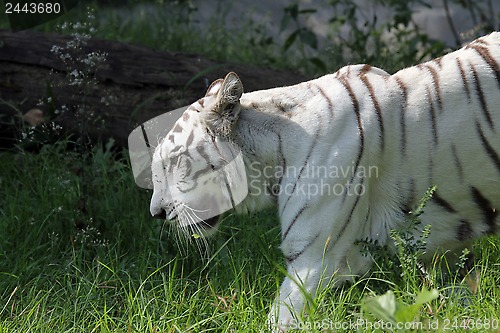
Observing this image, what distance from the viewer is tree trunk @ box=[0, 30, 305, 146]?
13.4 feet

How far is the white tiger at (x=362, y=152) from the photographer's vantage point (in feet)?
8.02

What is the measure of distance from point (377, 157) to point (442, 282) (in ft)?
1.56

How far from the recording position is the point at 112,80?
4215mm

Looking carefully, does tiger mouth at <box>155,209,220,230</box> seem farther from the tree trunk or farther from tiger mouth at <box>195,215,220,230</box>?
the tree trunk

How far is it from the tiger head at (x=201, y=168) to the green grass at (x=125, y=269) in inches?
8.7

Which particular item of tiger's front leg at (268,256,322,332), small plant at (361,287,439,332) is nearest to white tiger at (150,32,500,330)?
tiger's front leg at (268,256,322,332)

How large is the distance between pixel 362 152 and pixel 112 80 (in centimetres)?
211

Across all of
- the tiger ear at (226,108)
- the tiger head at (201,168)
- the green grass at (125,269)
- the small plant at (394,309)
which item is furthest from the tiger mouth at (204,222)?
the small plant at (394,309)

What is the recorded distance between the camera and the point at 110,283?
302 centimetres

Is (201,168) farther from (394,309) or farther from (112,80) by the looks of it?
(112,80)

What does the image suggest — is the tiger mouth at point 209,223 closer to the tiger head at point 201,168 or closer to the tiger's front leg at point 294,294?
the tiger head at point 201,168

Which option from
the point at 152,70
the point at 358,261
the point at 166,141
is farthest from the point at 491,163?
the point at 152,70

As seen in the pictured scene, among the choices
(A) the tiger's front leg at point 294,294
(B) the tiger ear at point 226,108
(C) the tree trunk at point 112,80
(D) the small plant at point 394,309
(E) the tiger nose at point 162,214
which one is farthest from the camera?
(C) the tree trunk at point 112,80

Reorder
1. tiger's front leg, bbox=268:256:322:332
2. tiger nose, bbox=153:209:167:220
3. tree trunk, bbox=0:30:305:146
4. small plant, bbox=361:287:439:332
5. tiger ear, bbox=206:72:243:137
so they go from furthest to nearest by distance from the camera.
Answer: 1. tree trunk, bbox=0:30:305:146
2. tiger nose, bbox=153:209:167:220
3. tiger ear, bbox=206:72:243:137
4. tiger's front leg, bbox=268:256:322:332
5. small plant, bbox=361:287:439:332
